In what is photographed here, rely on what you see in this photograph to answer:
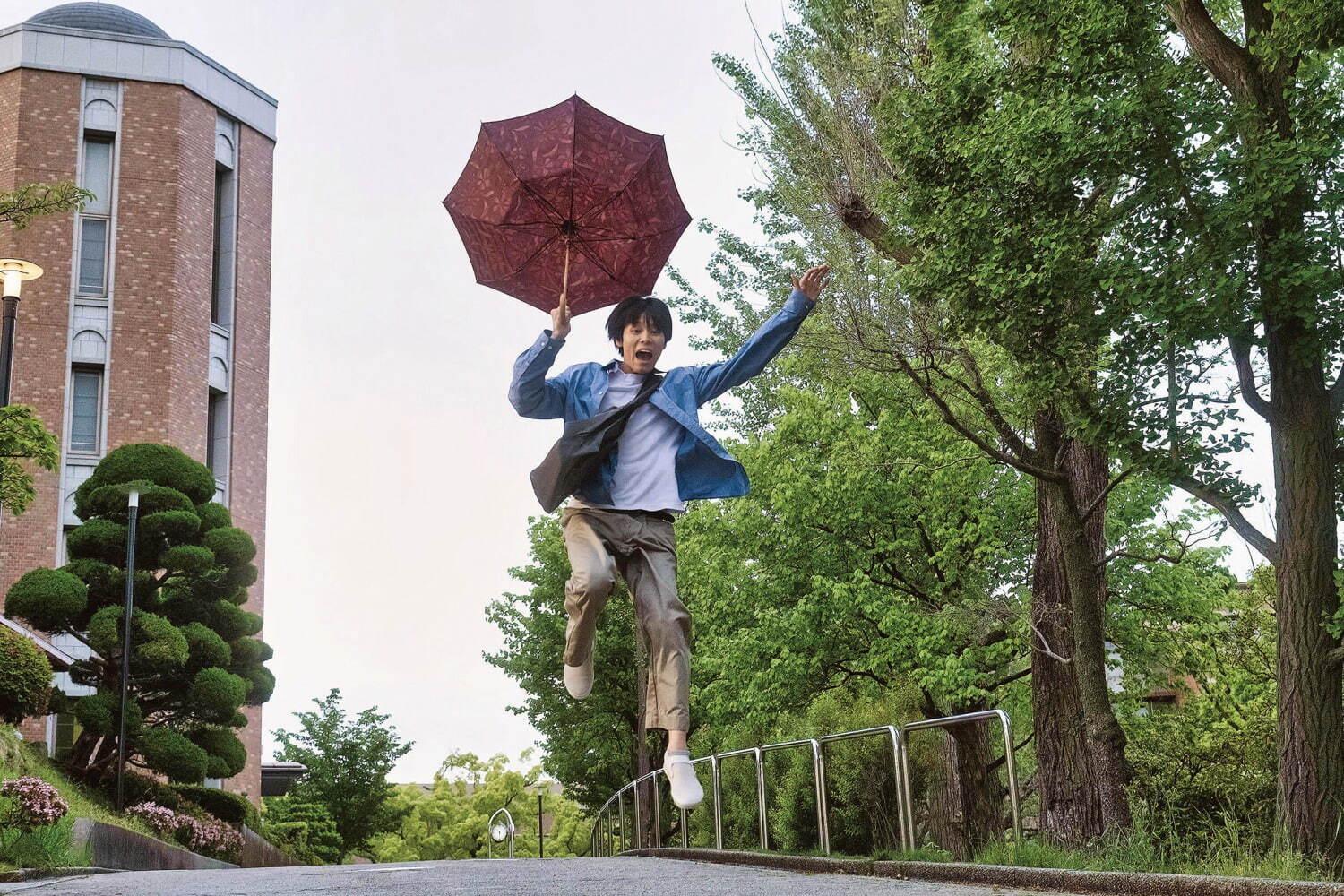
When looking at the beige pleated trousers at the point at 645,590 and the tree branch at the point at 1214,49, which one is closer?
the beige pleated trousers at the point at 645,590

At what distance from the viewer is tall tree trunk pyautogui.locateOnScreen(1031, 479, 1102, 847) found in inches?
550

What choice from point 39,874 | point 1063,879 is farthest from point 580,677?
point 39,874

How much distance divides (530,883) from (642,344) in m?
2.81

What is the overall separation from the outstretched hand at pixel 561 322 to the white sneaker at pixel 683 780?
194 cm

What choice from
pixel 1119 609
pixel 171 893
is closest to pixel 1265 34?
pixel 171 893

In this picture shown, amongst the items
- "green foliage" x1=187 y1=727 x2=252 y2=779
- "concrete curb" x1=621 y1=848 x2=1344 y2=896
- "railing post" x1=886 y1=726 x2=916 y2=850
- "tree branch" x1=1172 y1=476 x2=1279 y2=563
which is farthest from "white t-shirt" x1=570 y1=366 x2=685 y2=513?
"green foliage" x1=187 y1=727 x2=252 y2=779

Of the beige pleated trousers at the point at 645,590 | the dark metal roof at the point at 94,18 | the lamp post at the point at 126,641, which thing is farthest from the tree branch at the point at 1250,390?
the dark metal roof at the point at 94,18

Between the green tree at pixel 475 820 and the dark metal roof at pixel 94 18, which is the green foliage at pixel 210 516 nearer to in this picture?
the dark metal roof at pixel 94 18

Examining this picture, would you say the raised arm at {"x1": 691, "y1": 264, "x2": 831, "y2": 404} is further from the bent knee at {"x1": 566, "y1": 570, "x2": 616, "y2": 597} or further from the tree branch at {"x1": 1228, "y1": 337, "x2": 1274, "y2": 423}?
the tree branch at {"x1": 1228, "y1": 337, "x2": 1274, "y2": 423}

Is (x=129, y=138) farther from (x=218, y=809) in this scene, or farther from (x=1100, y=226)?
(x=1100, y=226)

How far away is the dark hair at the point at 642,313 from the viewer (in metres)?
6.47

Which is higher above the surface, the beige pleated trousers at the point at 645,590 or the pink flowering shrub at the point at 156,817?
the beige pleated trousers at the point at 645,590

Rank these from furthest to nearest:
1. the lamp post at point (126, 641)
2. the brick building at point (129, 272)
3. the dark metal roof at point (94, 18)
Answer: the dark metal roof at point (94, 18) → the brick building at point (129, 272) → the lamp post at point (126, 641)

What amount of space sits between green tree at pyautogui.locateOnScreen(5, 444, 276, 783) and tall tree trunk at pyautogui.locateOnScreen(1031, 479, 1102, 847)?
14.2 meters
